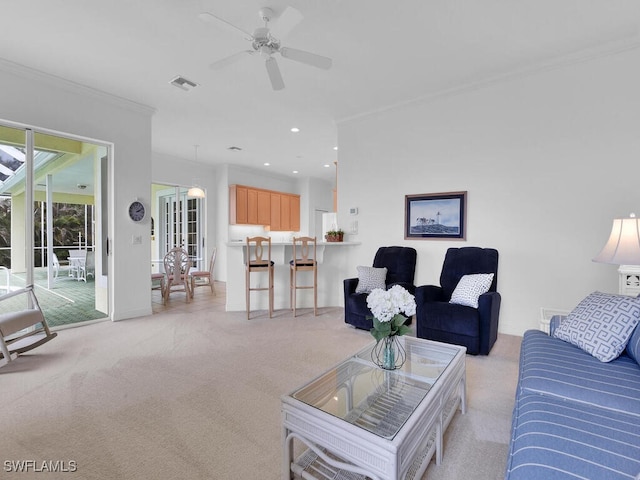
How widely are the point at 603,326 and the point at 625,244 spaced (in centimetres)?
56

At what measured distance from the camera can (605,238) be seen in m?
3.13

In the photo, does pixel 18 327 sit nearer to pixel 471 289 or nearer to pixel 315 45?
pixel 315 45

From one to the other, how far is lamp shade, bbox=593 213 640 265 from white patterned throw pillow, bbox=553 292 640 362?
9.4 inches

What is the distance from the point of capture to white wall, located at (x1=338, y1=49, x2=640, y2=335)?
3.12 meters

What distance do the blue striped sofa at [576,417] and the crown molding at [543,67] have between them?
2896 mm

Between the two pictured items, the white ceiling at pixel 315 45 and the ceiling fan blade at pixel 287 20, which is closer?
the ceiling fan blade at pixel 287 20

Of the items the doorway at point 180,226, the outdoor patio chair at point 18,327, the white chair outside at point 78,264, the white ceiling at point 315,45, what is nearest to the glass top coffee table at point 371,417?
the white ceiling at point 315,45

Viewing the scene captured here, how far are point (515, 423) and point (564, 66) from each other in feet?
12.2

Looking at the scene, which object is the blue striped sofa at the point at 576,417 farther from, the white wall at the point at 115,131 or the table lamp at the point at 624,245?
the white wall at the point at 115,131

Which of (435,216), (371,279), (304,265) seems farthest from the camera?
(304,265)

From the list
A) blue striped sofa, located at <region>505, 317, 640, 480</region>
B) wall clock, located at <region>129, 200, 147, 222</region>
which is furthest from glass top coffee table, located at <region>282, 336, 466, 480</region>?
wall clock, located at <region>129, 200, 147, 222</region>

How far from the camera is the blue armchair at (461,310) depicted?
2.93m

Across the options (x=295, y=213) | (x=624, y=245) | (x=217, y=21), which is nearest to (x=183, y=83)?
(x=217, y=21)

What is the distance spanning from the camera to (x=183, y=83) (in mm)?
3727
